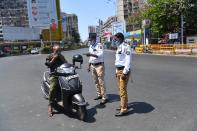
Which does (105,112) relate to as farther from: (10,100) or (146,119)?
(10,100)

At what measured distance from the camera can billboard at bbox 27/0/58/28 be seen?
66.6 m

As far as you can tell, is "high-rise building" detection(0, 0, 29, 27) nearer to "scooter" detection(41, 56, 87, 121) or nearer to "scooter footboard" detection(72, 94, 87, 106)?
"scooter" detection(41, 56, 87, 121)

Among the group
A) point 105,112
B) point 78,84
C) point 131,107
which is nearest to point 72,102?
point 78,84

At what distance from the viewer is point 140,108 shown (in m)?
7.28

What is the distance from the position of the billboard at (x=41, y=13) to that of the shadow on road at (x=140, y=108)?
2379 inches

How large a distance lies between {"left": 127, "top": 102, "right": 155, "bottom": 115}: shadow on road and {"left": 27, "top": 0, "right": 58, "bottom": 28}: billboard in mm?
60439

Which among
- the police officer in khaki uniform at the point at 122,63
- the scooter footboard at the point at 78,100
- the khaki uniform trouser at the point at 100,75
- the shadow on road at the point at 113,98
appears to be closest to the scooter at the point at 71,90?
the scooter footboard at the point at 78,100

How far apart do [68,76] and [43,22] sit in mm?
64631

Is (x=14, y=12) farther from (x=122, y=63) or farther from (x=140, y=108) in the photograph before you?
(x=122, y=63)

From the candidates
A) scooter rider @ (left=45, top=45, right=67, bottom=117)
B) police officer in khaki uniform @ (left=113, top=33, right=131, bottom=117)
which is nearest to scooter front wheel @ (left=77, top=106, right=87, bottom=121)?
police officer in khaki uniform @ (left=113, top=33, right=131, bottom=117)

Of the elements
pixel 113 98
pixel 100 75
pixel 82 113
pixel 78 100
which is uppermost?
pixel 100 75

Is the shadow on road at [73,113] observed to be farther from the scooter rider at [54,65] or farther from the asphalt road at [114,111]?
the scooter rider at [54,65]

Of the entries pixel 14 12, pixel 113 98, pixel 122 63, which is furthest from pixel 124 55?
pixel 14 12

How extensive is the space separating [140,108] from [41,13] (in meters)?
65.0
